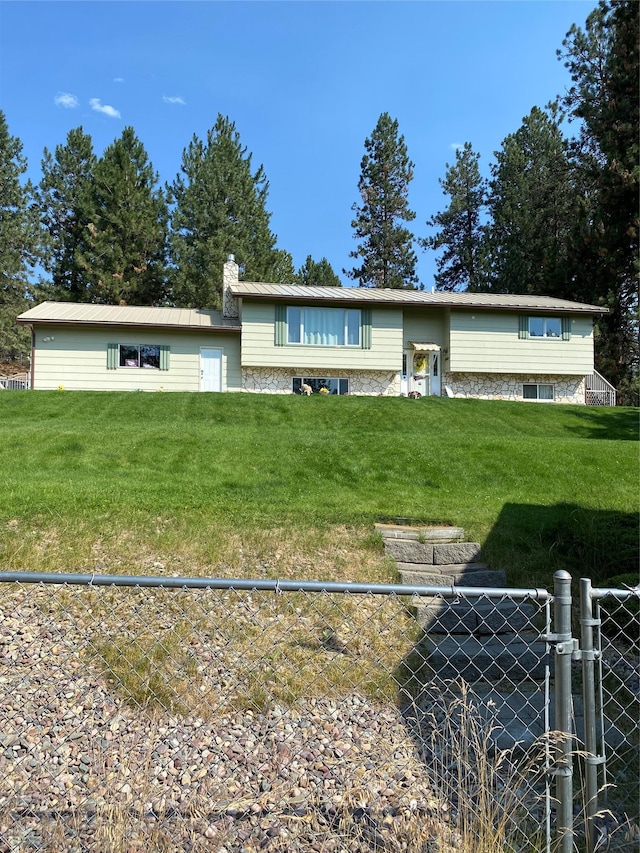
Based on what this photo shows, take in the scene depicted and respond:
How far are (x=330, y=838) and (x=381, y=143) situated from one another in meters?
38.4

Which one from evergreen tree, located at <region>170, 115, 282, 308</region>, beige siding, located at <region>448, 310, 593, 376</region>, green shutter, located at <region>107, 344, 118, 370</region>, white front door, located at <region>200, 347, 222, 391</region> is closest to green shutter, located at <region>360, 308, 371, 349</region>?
beige siding, located at <region>448, 310, 593, 376</region>

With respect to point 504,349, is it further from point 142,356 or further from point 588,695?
point 588,695

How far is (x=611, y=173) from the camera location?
2202 cm

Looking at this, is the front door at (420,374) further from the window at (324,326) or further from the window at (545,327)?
the window at (545,327)

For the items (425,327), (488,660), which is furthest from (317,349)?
Answer: (488,660)

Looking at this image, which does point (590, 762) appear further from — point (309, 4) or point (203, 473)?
point (309, 4)

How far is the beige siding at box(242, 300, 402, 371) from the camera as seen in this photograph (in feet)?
62.0

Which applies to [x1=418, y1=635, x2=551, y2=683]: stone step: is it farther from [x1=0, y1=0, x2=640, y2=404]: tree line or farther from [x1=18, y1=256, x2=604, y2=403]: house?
[x1=0, y1=0, x2=640, y2=404]: tree line

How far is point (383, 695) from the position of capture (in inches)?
151

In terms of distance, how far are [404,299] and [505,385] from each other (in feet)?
17.1

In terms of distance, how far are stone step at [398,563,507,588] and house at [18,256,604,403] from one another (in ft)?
46.1

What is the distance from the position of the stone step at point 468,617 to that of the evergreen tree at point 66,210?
30.2 m

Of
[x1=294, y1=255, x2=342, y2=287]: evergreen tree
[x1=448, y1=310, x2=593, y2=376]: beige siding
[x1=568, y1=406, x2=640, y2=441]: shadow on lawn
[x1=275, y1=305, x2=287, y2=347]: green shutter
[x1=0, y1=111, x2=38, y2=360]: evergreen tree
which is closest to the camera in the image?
[x1=568, y1=406, x2=640, y2=441]: shadow on lawn

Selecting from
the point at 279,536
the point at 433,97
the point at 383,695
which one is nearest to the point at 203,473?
the point at 279,536
